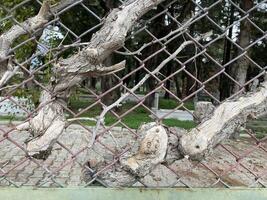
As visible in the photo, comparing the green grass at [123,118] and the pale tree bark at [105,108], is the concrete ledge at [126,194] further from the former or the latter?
the green grass at [123,118]

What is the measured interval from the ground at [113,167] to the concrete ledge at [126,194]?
1.8 inches

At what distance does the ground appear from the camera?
Answer: 6.54 ft

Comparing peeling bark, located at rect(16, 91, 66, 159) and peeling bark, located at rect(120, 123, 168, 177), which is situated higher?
peeling bark, located at rect(16, 91, 66, 159)

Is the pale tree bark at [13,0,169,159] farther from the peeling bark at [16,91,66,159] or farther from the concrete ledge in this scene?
the concrete ledge

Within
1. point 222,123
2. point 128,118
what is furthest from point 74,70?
point 128,118

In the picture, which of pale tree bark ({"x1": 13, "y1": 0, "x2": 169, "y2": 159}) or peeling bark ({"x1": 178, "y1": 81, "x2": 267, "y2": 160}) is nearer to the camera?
pale tree bark ({"x1": 13, "y1": 0, "x2": 169, "y2": 159})

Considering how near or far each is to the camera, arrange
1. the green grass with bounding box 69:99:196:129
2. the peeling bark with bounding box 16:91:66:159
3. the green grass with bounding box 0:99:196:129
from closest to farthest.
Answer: the peeling bark with bounding box 16:91:66:159, the green grass with bounding box 0:99:196:129, the green grass with bounding box 69:99:196:129

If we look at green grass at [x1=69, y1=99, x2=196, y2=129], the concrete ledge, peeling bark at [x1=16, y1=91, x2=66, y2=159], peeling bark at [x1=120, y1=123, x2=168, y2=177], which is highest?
peeling bark at [x1=16, y1=91, x2=66, y2=159]

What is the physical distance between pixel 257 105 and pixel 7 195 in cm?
117

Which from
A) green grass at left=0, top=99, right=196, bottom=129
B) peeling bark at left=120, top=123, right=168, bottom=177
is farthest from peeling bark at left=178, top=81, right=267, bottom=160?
green grass at left=0, top=99, right=196, bottom=129

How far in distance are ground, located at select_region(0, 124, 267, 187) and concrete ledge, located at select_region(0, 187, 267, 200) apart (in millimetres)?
46

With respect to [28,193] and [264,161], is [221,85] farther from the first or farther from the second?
[28,193]

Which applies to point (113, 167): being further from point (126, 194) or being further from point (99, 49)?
point (99, 49)

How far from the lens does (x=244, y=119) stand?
80.6 inches
